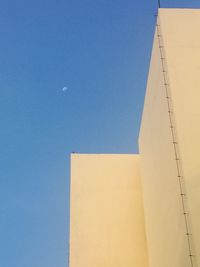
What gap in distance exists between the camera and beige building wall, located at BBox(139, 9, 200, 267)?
6.61m

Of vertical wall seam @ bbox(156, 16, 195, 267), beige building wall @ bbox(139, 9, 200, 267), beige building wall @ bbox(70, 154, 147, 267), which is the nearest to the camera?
vertical wall seam @ bbox(156, 16, 195, 267)

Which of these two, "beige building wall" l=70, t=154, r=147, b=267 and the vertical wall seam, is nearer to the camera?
the vertical wall seam

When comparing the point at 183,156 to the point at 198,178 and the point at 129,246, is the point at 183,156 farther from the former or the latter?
the point at 129,246

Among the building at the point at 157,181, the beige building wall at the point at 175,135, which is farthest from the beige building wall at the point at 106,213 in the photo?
the beige building wall at the point at 175,135

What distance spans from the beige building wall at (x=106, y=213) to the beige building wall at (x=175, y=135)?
6.28ft

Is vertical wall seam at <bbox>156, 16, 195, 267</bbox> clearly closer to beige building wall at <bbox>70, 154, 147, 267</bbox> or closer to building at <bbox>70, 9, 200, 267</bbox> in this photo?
building at <bbox>70, 9, 200, 267</bbox>

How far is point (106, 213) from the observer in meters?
12.0

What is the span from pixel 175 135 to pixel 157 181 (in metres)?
2.08

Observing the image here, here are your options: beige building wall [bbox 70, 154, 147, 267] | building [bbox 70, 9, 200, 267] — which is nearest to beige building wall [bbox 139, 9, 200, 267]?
building [bbox 70, 9, 200, 267]

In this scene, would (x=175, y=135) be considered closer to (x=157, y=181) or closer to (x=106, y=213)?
(x=157, y=181)

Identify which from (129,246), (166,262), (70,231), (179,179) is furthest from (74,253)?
(179,179)

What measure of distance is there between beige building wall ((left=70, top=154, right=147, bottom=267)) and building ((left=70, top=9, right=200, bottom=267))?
0.08 feet

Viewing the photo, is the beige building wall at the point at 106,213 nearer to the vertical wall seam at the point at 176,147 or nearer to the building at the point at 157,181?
the building at the point at 157,181

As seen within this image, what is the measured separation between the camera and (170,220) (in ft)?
24.8
